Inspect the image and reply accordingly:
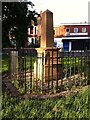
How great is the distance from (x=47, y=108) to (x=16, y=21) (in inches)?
761

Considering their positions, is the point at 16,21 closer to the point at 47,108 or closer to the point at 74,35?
the point at 47,108

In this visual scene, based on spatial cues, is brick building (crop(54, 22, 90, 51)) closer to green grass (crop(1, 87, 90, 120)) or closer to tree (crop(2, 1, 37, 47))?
tree (crop(2, 1, 37, 47))

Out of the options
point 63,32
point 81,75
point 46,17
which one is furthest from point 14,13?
point 63,32

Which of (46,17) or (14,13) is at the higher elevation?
(14,13)

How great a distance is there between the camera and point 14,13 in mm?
24516

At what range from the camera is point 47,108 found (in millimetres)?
6777

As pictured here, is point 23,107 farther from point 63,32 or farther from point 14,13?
point 63,32

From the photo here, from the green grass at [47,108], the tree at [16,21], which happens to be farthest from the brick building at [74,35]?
the green grass at [47,108]

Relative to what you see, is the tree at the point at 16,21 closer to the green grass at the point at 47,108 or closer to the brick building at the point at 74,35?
the green grass at the point at 47,108

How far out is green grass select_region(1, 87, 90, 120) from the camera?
6367 millimetres

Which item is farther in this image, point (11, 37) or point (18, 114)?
point (11, 37)

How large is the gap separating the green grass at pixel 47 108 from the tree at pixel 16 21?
49.8ft

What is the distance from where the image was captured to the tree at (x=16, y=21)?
76.1 feet

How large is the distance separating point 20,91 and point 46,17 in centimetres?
324
